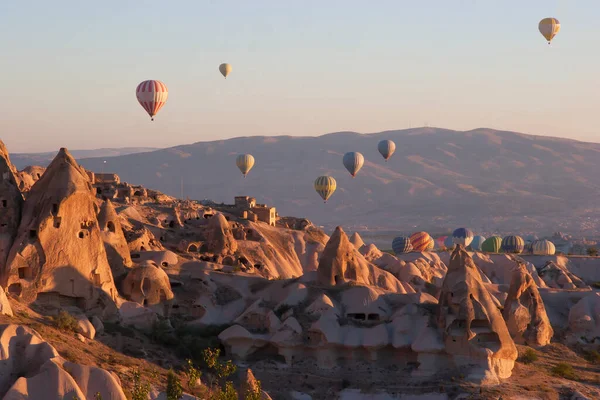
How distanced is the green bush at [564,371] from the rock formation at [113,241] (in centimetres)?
1941

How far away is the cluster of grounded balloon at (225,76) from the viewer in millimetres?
78750

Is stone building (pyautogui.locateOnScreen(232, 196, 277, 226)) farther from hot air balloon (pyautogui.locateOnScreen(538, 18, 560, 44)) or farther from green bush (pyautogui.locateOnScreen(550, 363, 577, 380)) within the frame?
hot air balloon (pyautogui.locateOnScreen(538, 18, 560, 44))

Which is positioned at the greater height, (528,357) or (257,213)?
(257,213)

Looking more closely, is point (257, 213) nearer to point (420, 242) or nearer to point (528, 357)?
point (528, 357)

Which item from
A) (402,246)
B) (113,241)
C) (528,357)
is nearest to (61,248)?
(113,241)

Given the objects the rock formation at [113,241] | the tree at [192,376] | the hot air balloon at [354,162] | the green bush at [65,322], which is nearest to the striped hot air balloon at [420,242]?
the hot air balloon at [354,162]

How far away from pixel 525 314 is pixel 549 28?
44465 millimetres

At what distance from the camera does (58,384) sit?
1395 inches

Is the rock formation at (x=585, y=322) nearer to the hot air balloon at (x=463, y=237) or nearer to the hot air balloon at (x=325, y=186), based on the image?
the hot air balloon at (x=325, y=186)

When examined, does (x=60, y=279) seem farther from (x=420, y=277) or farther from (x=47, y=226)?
(x=420, y=277)

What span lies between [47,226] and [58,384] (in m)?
15.0

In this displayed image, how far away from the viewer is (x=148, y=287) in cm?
5344

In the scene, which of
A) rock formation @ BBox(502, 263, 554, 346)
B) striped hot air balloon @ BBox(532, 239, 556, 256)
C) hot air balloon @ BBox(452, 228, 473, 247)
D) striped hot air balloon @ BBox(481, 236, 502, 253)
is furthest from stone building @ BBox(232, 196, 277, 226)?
hot air balloon @ BBox(452, 228, 473, 247)

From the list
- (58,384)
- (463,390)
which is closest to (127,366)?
(58,384)
